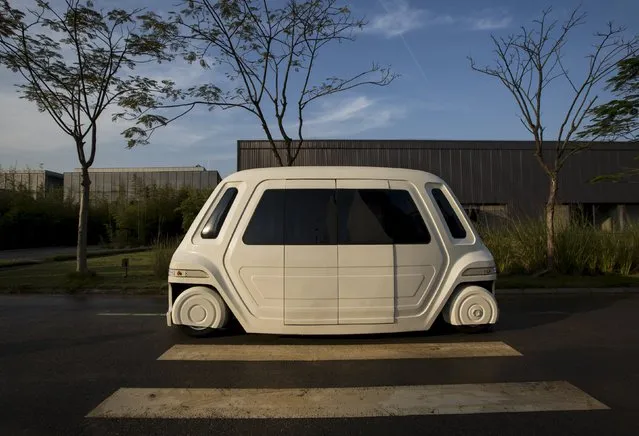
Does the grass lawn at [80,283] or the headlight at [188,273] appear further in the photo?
the grass lawn at [80,283]

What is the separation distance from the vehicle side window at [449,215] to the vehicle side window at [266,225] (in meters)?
1.99

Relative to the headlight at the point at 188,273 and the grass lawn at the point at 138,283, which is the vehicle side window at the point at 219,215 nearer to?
the headlight at the point at 188,273

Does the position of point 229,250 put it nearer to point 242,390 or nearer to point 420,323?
point 242,390

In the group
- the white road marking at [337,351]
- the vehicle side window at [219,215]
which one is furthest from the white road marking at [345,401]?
the vehicle side window at [219,215]

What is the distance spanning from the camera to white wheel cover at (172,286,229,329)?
19.0 feet

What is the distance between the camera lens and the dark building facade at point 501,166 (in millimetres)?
27062

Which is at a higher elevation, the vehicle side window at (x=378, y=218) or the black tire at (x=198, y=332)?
the vehicle side window at (x=378, y=218)

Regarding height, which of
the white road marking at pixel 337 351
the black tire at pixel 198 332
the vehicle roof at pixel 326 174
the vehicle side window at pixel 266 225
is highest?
the vehicle roof at pixel 326 174

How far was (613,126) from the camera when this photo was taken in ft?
43.9

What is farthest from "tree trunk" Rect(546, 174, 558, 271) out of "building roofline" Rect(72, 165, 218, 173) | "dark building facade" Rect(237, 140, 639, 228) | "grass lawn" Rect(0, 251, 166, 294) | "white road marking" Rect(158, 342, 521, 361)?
"building roofline" Rect(72, 165, 218, 173)

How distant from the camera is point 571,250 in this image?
490 inches

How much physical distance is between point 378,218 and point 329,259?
0.78 meters

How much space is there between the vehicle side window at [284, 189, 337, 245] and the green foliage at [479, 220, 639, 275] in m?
8.56

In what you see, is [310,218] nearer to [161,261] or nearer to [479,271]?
[479,271]
